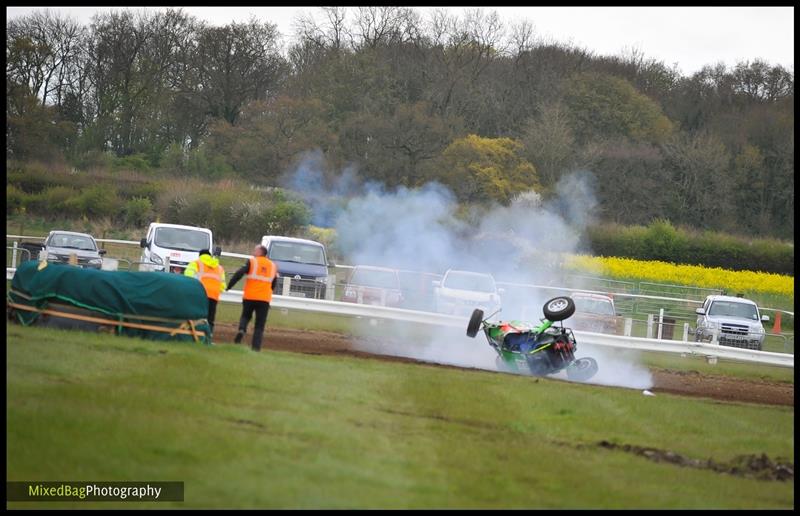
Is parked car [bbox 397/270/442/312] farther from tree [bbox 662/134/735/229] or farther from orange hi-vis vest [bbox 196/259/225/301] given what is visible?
tree [bbox 662/134/735/229]

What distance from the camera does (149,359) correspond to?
48.9 ft

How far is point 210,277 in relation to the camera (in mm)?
18812

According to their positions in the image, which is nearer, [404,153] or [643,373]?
[643,373]

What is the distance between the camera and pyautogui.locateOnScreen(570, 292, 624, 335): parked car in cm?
2945

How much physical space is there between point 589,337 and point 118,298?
38.1ft

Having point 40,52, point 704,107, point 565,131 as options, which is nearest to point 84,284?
point 565,131

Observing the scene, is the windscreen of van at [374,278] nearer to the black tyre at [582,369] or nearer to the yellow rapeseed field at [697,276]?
the black tyre at [582,369]

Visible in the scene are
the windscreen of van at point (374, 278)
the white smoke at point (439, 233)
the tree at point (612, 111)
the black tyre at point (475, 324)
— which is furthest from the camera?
the tree at point (612, 111)

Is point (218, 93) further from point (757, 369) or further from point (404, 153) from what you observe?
point (757, 369)

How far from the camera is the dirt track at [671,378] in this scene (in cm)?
2009

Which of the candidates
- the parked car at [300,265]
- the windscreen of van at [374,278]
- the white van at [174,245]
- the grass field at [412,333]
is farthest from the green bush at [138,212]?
the grass field at [412,333]

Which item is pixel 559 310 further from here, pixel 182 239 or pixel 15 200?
pixel 15 200

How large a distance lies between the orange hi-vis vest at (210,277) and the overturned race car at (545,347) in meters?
4.75

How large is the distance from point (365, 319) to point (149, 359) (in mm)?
12942
